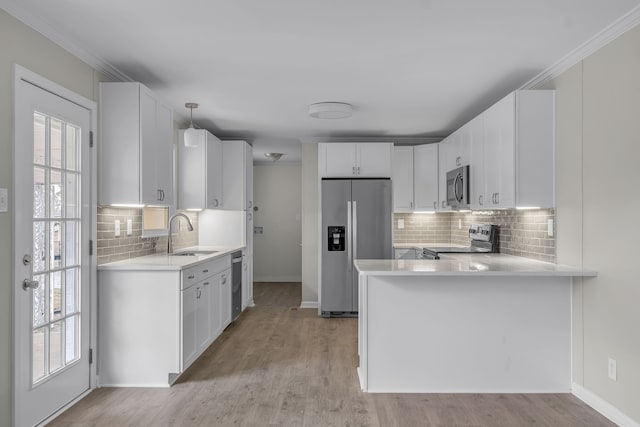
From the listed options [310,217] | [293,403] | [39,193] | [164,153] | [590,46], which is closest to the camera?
[39,193]

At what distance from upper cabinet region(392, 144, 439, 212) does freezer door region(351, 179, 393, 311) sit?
17.4 inches

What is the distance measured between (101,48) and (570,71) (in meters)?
3.26

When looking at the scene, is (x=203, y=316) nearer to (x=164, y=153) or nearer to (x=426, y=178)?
(x=164, y=153)

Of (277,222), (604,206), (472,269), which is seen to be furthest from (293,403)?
(277,222)

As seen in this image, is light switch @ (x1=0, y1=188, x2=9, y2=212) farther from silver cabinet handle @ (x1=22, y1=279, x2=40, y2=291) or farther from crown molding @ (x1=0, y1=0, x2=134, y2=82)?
crown molding @ (x1=0, y1=0, x2=134, y2=82)

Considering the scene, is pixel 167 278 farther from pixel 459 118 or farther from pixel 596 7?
pixel 459 118

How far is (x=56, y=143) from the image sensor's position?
2801 mm

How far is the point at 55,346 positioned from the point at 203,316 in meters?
1.34

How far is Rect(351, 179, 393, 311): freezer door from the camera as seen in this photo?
18.3 ft

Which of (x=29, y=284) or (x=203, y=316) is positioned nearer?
(x=29, y=284)

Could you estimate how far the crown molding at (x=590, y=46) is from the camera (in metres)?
2.55

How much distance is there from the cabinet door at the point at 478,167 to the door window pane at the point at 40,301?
3.43m

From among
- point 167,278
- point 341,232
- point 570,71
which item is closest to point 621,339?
point 570,71

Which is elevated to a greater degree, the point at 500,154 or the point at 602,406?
the point at 500,154
